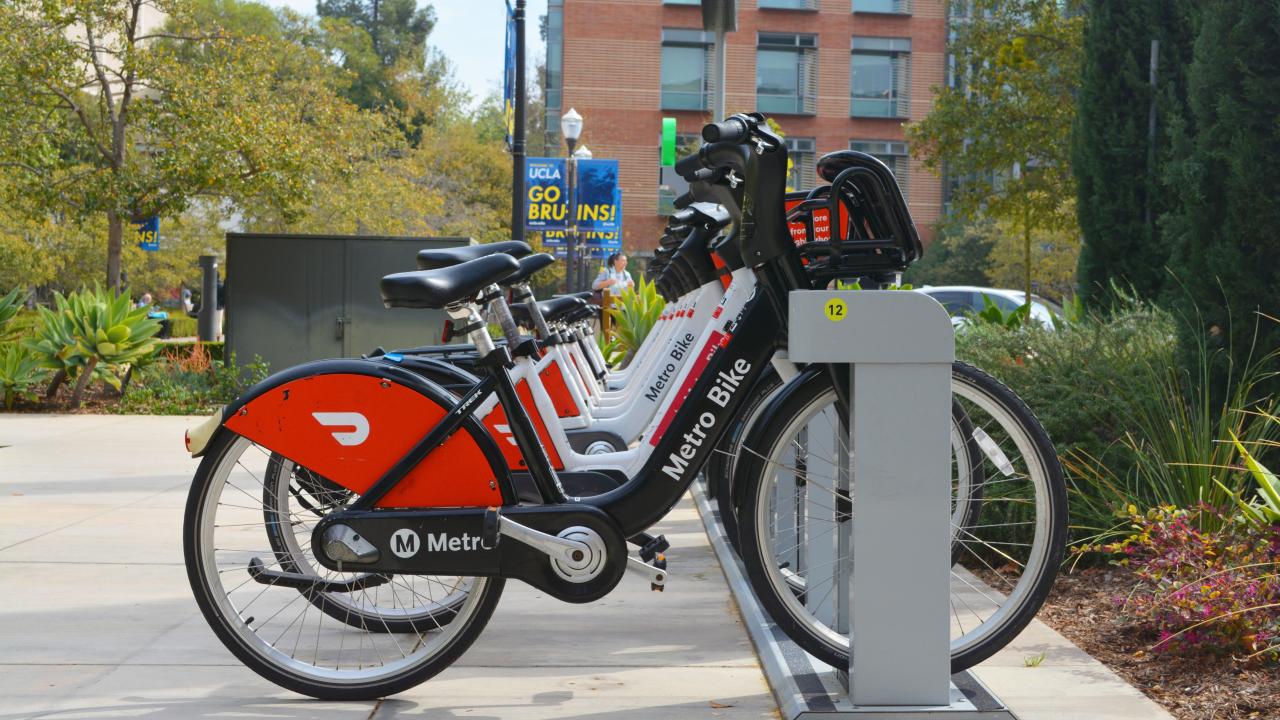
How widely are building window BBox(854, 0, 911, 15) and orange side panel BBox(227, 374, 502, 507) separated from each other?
47.9 meters

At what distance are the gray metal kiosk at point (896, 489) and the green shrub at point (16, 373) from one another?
39.4 feet

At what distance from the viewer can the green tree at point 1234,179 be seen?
217 inches

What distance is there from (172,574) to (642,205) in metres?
43.0

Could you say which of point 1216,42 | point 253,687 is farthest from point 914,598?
point 1216,42

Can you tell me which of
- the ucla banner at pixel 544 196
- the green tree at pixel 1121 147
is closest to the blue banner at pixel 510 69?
the ucla banner at pixel 544 196

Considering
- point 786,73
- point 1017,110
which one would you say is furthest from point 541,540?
point 786,73

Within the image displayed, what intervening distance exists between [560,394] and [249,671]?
2.30 meters

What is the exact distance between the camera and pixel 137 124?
60.8 feet

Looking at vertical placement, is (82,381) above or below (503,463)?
below

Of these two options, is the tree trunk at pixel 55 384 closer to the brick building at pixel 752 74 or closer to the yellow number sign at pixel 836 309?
the yellow number sign at pixel 836 309

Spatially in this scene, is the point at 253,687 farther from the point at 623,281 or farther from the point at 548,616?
the point at 623,281

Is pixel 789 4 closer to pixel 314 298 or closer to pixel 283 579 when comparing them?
pixel 314 298

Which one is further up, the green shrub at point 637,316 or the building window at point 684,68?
the building window at point 684,68

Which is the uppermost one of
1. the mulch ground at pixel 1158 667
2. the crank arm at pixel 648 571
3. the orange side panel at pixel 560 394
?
the orange side panel at pixel 560 394
